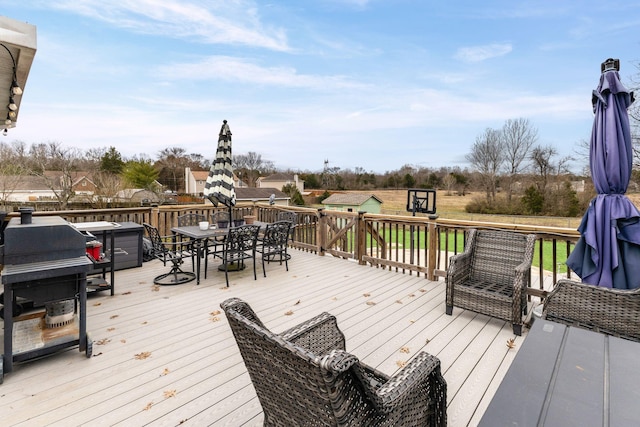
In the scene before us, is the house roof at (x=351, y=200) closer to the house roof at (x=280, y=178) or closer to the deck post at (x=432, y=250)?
the deck post at (x=432, y=250)

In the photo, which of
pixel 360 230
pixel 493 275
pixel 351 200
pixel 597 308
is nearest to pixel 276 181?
pixel 351 200

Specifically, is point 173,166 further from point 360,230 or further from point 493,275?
point 493,275

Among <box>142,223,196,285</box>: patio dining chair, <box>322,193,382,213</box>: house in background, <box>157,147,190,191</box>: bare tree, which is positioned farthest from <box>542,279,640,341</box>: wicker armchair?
<box>157,147,190,191</box>: bare tree

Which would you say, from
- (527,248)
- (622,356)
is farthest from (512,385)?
(527,248)

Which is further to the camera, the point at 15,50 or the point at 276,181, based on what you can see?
the point at 276,181

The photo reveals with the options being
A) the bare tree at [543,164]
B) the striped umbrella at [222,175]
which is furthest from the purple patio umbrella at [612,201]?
the bare tree at [543,164]

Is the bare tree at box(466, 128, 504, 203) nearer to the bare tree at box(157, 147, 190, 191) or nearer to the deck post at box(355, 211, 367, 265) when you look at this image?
the deck post at box(355, 211, 367, 265)

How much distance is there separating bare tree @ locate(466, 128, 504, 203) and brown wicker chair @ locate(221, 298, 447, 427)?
27.8 metres

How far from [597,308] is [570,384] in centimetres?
162

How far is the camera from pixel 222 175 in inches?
193

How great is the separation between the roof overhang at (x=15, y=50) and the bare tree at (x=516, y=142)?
94.4 ft

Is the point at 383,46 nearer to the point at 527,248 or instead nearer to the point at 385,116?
the point at 385,116

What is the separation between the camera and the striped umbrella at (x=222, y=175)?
15.9 feet

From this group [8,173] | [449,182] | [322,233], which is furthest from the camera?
[449,182]
